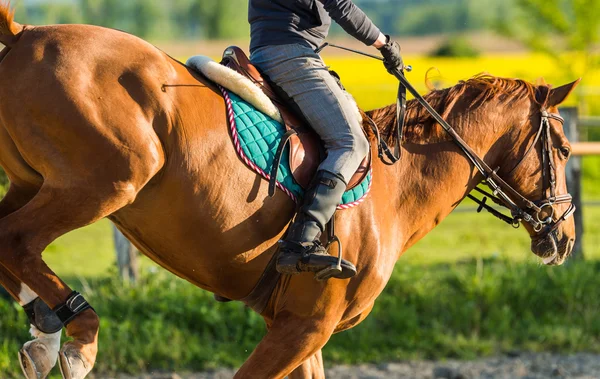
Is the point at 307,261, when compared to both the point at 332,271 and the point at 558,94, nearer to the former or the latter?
the point at 332,271

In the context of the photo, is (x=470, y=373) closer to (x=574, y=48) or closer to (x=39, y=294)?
(x=39, y=294)

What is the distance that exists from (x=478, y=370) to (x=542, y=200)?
7.33 feet

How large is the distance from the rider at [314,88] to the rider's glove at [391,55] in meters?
0.11

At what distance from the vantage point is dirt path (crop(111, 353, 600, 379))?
6559 mm

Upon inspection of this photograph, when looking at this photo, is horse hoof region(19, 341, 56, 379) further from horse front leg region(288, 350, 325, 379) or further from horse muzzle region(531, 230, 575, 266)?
horse muzzle region(531, 230, 575, 266)

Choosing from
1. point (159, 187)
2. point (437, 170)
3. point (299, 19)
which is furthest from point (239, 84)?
point (437, 170)

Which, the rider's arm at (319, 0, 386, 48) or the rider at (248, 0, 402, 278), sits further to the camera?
the rider's arm at (319, 0, 386, 48)

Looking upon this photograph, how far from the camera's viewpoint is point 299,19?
4332mm

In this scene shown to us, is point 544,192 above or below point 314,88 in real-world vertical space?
below

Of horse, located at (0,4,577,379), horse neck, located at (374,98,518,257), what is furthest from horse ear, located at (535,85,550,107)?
horse, located at (0,4,577,379)

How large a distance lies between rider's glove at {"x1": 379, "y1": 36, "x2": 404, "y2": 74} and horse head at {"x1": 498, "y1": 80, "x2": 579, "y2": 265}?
2.85ft

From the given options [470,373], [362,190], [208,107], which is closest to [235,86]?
[208,107]

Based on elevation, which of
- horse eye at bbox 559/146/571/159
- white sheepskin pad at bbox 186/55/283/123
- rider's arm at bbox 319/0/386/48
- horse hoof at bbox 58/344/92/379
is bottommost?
horse hoof at bbox 58/344/92/379

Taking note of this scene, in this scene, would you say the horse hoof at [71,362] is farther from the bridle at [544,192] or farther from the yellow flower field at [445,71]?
the yellow flower field at [445,71]
